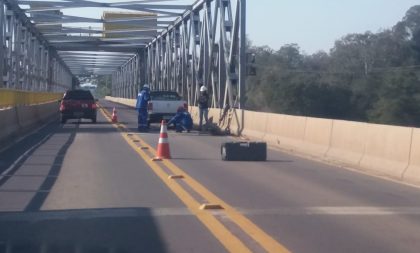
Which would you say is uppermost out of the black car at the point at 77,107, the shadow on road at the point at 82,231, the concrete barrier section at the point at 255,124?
the shadow on road at the point at 82,231

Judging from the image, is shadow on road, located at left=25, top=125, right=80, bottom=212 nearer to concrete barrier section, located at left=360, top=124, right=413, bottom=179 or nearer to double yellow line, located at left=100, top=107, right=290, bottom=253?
double yellow line, located at left=100, top=107, right=290, bottom=253

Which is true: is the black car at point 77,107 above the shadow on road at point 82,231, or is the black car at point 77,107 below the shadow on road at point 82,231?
below

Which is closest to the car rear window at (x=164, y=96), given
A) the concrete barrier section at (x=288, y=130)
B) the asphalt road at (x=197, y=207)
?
the concrete barrier section at (x=288, y=130)

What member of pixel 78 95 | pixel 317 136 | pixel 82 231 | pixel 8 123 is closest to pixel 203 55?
pixel 78 95

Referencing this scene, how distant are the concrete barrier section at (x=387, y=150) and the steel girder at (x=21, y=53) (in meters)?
24.1

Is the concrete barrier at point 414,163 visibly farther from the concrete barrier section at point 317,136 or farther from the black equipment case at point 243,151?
the concrete barrier section at point 317,136

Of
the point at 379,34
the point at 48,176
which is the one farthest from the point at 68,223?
the point at 379,34

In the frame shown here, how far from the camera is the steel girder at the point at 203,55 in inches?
1506

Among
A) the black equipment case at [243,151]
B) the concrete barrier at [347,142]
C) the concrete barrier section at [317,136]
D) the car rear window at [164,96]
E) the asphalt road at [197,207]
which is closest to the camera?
the asphalt road at [197,207]

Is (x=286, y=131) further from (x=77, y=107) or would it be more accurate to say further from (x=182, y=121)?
(x=77, y=107)

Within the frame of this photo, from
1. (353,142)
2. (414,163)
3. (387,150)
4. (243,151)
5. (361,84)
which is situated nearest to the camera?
(414,163)

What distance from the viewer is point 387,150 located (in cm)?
1825

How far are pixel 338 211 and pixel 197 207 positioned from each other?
1.86m

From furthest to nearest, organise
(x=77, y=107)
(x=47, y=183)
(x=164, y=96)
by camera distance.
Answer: (x=77, y=107) < (x=164, y=96) < (x=47, y=183)
